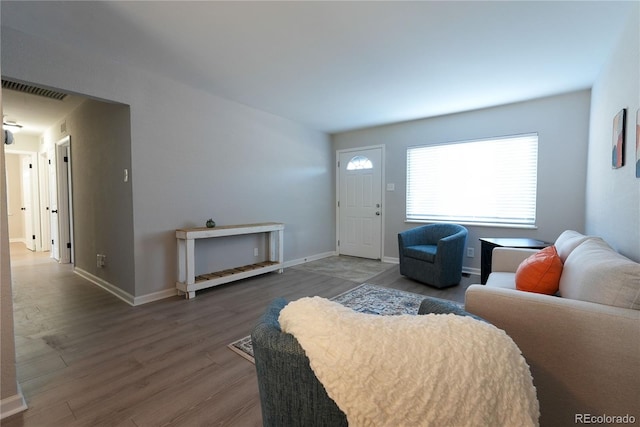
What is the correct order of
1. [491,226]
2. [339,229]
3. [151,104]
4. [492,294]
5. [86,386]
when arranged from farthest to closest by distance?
[339,229] < [491,226] < [151,104] < [86,386] < [492,294]

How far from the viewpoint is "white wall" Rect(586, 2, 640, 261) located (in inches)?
70.1

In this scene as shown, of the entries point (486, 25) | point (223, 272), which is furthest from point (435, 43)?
point (223, 272)

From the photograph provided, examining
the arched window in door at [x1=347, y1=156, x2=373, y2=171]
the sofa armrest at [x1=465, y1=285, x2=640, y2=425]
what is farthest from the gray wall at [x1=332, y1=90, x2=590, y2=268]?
the sofa armrest at [x1=465, y1=285, x2=640, y2=425]

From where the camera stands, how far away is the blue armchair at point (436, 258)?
3.43 m

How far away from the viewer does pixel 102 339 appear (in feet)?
7.32

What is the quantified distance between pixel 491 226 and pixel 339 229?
2.68 meters

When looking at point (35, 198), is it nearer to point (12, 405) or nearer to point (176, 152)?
point (176, 152)

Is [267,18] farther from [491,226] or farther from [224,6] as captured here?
[491,226]

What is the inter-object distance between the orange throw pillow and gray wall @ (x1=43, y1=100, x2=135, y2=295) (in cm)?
350

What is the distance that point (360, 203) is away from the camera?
5328mm

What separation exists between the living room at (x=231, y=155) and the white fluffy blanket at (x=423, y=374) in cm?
176

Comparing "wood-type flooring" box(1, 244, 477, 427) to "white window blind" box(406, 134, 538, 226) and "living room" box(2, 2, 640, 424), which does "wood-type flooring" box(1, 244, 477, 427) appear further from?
"white window blind" box(406, 134, 538, 226)

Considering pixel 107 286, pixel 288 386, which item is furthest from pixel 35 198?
pixel 288 386

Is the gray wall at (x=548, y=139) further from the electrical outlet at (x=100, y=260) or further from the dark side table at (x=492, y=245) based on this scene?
the electrical outlet at (x=100, y=260)
